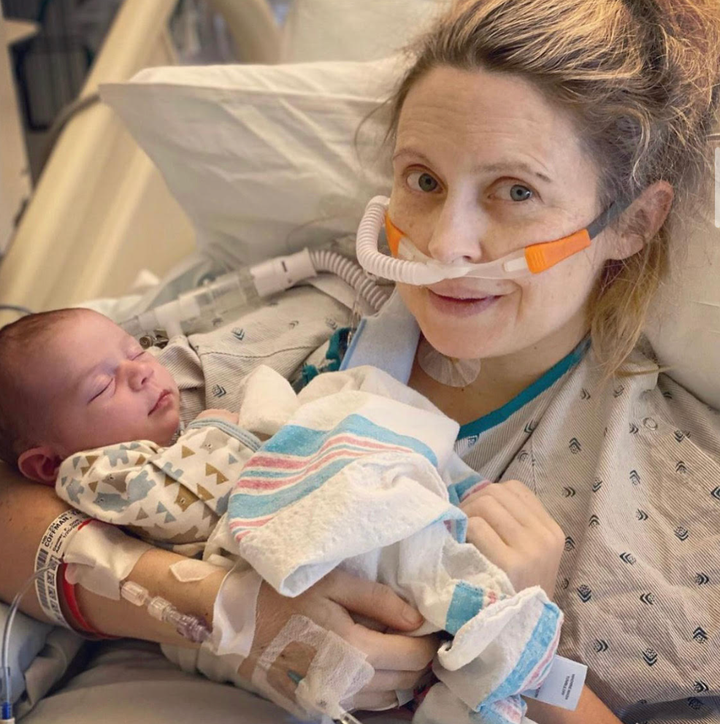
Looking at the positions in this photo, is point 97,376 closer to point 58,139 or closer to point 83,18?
point 58,139

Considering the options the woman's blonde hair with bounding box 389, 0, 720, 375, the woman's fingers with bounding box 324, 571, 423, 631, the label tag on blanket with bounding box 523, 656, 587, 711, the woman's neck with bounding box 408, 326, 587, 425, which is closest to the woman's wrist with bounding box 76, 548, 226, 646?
the woman's fingers with bounding box 324, 571, 423, 631

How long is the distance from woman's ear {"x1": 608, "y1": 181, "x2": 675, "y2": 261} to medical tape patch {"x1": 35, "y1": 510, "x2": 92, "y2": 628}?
825mm

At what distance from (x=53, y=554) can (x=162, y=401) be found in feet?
0.85

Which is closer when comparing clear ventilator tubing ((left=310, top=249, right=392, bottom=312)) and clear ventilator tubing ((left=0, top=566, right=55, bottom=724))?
clear ventilator tubing ((left=0, top=566, right=55, bottom=724))

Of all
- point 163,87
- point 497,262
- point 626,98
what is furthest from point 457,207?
point 163,87

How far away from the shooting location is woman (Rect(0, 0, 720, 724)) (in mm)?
1085

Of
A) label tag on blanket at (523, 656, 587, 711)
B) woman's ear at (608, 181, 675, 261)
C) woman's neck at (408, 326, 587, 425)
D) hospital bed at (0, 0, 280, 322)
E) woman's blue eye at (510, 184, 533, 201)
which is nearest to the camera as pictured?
label tag on blanket at (523, 656, 587, 711)

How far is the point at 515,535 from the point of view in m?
1.05

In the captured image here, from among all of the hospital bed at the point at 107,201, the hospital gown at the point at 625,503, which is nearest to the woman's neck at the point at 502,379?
the hospital gown at the point at 625,503

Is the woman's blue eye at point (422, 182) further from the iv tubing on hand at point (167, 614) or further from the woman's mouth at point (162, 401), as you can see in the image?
the iv tubing on hand at point (167, 614)

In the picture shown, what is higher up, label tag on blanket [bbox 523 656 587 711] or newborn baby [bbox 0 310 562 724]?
newborn baby [bbox 0 310 562 724]

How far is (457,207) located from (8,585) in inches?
30.4

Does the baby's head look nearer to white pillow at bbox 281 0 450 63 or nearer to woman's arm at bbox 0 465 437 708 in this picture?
woman's arm at bbox 0 465 437 708

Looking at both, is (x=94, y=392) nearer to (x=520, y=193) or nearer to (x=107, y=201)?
(x=520, y=193)
